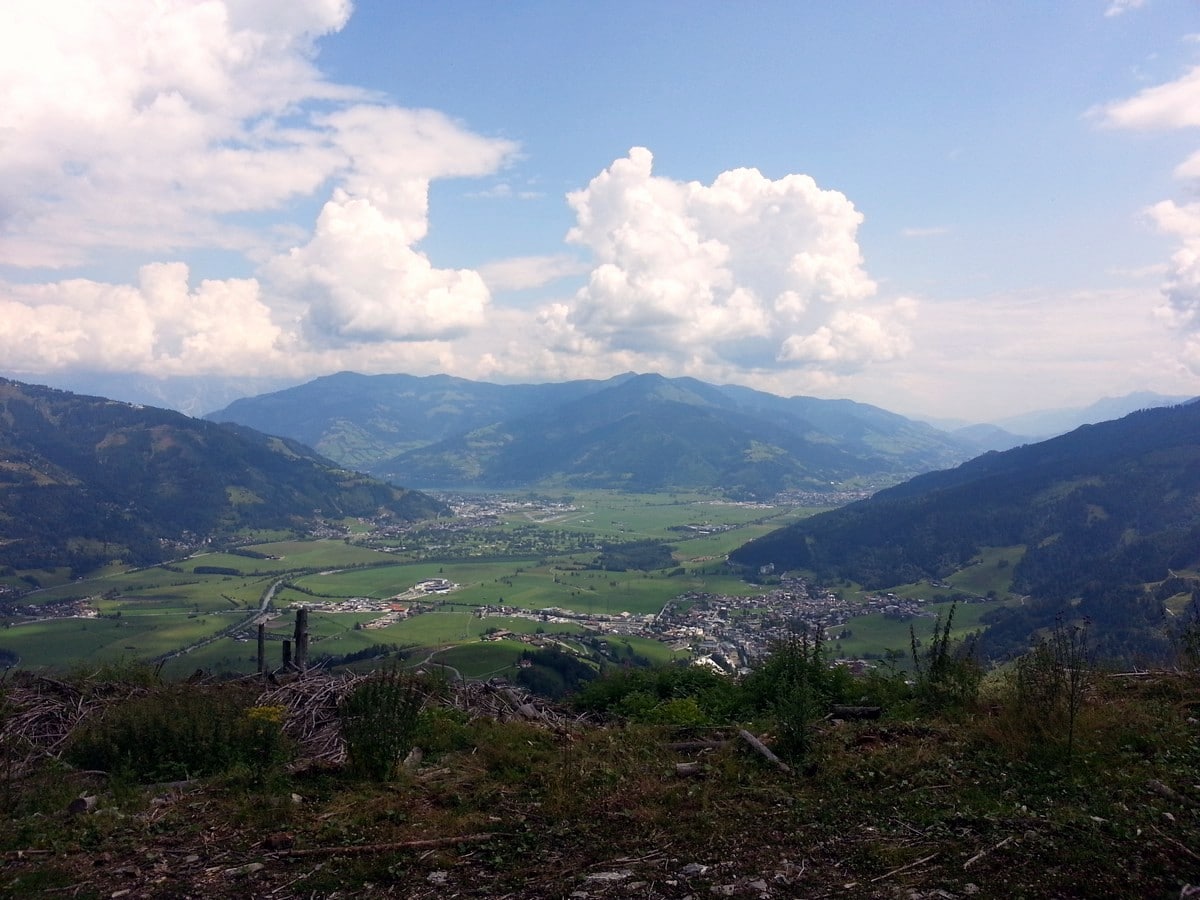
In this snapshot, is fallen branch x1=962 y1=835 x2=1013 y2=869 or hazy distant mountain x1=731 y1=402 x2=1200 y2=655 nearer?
fallen branch x1=962 y1=835 x2=1013 y2=869

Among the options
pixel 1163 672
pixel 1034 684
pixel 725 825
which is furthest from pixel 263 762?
pixel 1163 672

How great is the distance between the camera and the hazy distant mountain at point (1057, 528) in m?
70.0

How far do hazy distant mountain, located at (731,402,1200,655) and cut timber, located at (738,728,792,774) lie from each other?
198ft

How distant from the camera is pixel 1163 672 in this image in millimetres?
9680

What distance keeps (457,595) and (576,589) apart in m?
16.1

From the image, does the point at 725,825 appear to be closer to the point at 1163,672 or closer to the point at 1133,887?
the point at 1133,887

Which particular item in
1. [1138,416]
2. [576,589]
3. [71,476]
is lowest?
[576,589]

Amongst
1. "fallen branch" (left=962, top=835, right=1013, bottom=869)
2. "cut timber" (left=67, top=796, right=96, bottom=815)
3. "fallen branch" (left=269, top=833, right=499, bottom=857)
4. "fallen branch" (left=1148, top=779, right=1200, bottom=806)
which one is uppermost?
"fallen branch" (left=1148, top=779, right=1200, bottom=806)

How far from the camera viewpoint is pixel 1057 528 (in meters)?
97.0

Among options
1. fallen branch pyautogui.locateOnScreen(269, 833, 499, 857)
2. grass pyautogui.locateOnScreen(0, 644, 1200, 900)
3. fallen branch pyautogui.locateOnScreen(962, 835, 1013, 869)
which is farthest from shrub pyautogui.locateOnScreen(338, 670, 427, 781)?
fallen branch pyautogui.locateOnScreen(962, 835, 1013, 869)

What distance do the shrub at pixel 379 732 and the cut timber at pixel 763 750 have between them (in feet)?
12.9

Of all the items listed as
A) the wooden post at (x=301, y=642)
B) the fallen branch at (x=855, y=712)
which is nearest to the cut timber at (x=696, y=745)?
the fallen branch at (x=855, y=712)

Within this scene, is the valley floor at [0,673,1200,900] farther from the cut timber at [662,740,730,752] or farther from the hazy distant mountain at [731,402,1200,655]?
the hazy distant mountain at [731,402,1200,655]

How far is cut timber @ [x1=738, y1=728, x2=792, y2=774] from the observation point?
23.3 feet
